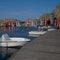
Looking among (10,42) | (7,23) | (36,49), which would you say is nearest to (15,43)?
(10,42)

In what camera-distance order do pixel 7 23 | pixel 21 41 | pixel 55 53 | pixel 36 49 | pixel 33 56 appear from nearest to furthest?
pixel 33 56 → pixel 55 53 → pixel 36 49 → pixel 21 41 → pixel 7 23

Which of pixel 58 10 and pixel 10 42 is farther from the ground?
pixel 58 10

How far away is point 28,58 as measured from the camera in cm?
646

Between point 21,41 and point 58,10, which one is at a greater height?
point 58,10

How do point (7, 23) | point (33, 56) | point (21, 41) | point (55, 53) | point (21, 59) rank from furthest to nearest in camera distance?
A: 1. point (7, 23)
2. point (21, 41)
3. point (55, 53)
4. point (33, 56)
5. point (21, 59)

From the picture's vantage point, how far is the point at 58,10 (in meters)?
144

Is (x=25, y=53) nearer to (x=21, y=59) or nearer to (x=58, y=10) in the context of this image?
(x=21, y=59)

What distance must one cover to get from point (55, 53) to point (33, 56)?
936 mm

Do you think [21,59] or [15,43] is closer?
[21,59]

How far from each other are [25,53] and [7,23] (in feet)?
431

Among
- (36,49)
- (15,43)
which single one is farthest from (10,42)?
(36,49)

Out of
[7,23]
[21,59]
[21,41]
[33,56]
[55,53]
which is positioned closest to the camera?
[21,59]

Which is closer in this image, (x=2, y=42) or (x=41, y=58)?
(x=41, y=58)

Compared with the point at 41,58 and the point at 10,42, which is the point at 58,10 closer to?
the point at 10,42
